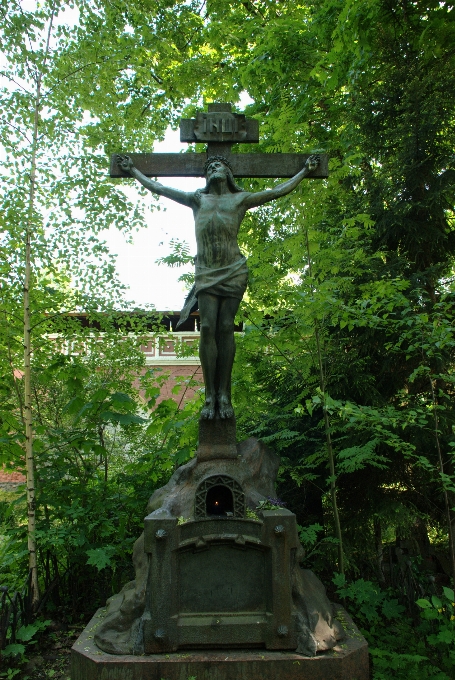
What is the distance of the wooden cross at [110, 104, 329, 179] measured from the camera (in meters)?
4.67

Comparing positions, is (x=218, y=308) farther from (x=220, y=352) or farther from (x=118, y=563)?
(x=118, y=563)

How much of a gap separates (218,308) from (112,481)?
2.88 m

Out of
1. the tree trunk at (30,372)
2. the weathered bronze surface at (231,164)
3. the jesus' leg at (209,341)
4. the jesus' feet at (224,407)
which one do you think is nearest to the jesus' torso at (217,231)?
the jesus' leg at (209,341)

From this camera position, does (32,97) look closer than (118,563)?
Yes

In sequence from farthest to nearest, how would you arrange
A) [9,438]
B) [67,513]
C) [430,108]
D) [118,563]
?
[430,108] < [118,563] < [67,513] < [9,438]

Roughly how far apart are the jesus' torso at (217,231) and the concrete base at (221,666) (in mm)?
2803

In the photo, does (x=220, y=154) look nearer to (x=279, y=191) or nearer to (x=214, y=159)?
(x=214, y=159)

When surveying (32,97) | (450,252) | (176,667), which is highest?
(32,97)

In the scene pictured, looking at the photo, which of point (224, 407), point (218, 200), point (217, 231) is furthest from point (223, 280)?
point (224, 407)

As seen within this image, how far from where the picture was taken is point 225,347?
422 cm

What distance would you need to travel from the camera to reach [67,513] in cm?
509

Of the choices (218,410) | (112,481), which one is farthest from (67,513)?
(218,410)

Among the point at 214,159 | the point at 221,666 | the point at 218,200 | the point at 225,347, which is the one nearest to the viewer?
the point at 221,666

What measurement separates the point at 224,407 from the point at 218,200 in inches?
69.7
